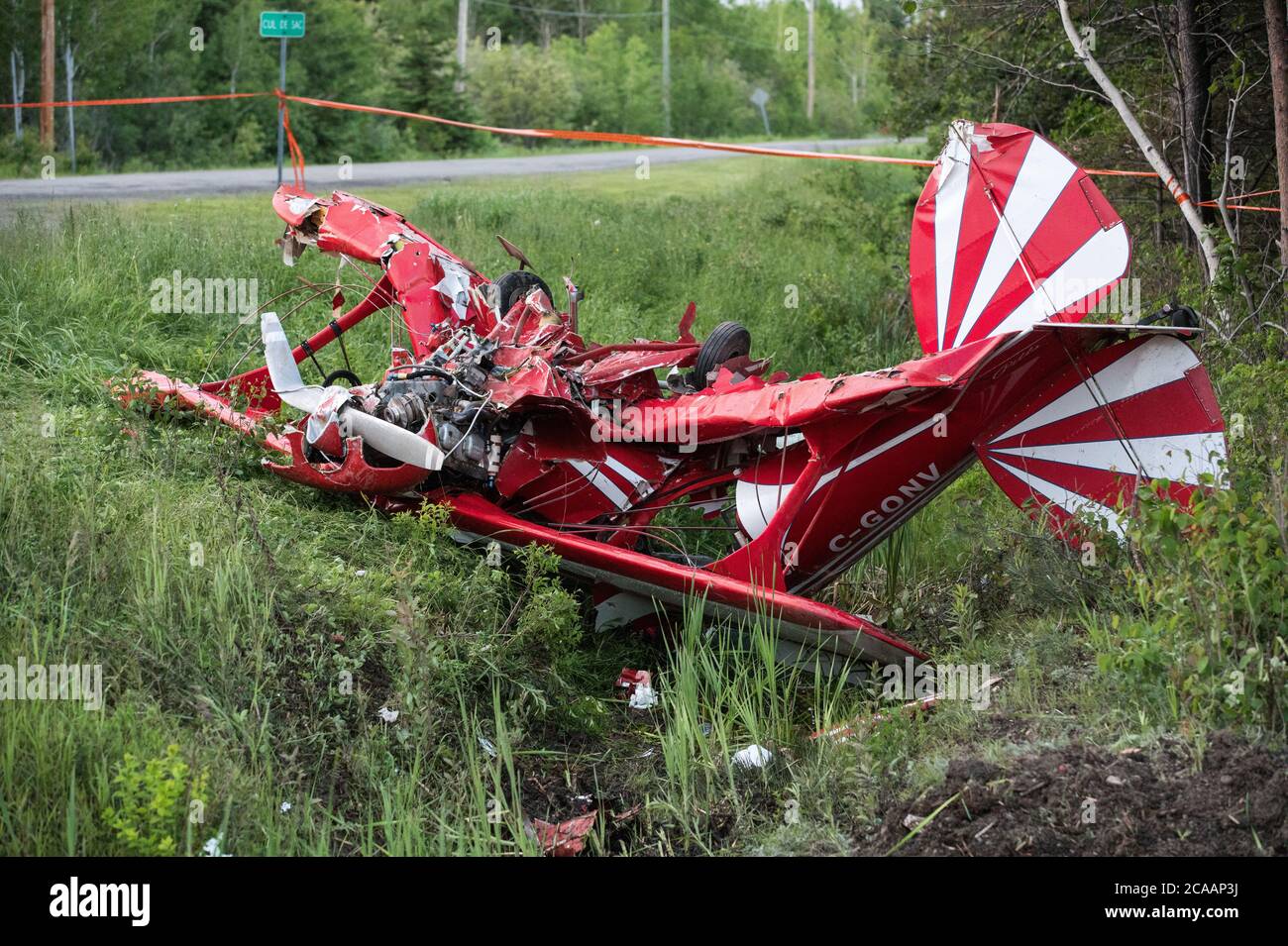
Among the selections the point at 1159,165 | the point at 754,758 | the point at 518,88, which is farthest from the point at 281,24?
the point at 518,88

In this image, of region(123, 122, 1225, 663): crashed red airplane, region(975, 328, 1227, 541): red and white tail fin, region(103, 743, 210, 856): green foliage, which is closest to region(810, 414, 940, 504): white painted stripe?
region(123, 122, 1225, 663): crashed red airplane

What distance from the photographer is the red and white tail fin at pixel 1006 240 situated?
621 cm

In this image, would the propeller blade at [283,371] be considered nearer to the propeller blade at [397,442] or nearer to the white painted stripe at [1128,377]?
the propeller blade at [397,442]

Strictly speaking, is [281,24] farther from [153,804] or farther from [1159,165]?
[153,804]

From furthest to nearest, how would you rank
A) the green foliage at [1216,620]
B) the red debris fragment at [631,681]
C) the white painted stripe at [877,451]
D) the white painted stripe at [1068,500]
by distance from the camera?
the red debris fragment at [631,681], the white painted stripe at [877,451], the white painted stripe at [1068,500], the green foliage at [1216,620]

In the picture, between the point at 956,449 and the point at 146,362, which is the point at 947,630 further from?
the point at 146,362

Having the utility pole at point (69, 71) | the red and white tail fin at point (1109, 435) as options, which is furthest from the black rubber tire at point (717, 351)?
the utility pole at point (69, 71)

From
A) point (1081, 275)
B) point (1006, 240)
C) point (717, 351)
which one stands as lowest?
point (717, 351)

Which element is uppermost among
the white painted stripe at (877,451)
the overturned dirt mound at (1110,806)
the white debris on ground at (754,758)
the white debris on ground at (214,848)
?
the white painted stripe at (877,451)

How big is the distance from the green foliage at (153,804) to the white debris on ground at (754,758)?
2.32 meters

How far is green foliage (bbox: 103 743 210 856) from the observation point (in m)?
4.30

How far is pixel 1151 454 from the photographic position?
19.4 ft

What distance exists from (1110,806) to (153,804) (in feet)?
→ 10.9
